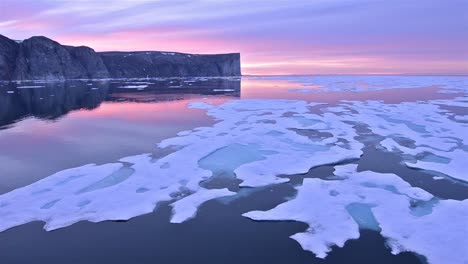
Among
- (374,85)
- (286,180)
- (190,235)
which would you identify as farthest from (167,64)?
(190,235)

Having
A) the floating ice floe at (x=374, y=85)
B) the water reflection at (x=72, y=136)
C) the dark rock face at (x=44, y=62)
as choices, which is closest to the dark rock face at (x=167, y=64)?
the dark rock face at (x=44, y=62)

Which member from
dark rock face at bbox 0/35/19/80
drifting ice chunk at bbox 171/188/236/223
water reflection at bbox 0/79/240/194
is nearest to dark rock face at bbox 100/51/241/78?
dark rock face at bbox 0/35/19/80

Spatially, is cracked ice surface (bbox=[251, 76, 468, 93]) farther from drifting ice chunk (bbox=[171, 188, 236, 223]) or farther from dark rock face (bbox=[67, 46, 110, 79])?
dark rock face (bbox=[67, 46, 110, 79])

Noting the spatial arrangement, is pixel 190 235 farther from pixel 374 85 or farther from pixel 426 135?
pixel 374 85

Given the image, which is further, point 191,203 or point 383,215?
point 191,203

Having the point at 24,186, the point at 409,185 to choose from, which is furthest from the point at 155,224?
the point at 409,185

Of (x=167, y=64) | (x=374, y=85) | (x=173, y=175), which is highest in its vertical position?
(x=167, y=64)

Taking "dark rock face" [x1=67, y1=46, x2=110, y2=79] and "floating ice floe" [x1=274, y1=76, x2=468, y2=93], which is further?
"dark rock face" [x1=67, y1=46, x2=110, y2=79]
